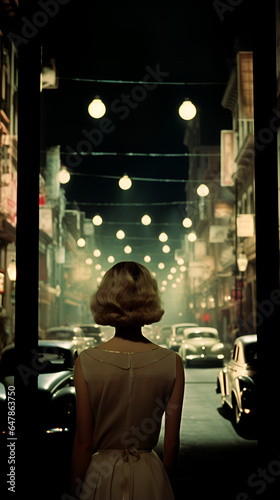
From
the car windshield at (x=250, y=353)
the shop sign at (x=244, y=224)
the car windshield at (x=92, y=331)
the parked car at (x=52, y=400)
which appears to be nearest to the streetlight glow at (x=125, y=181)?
the shop sign at (x=244, y=224)

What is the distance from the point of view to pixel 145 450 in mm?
2859

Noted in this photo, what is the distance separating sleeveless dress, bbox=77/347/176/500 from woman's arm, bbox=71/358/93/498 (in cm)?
3

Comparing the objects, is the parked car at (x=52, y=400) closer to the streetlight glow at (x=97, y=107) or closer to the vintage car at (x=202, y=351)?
the streetlight glow at (x=97, y=107)

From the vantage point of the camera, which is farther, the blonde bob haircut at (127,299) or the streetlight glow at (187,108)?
the streetlight glow at (187,108)

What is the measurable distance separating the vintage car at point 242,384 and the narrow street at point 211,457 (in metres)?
0.39

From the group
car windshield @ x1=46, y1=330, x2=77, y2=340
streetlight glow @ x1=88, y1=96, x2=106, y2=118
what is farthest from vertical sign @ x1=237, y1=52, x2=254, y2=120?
streetlight glow @ x1=88, y1=96, x2=106, y2=118

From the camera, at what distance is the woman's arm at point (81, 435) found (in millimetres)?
2818

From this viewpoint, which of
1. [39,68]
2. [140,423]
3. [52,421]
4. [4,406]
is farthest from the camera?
[52,421]

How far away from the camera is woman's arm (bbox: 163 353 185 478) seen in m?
2.89

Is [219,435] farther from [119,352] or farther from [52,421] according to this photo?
[119,352]

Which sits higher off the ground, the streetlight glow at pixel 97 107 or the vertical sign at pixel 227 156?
the vertical sign at pixel 227 156

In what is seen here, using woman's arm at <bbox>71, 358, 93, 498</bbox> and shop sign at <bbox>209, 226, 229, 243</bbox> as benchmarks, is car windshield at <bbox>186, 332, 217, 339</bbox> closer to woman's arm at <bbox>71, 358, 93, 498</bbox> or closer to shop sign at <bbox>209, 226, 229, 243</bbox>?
shop sign at <bbox>209, 226, 229, 243</bbox>

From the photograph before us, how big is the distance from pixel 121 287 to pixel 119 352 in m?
0.31

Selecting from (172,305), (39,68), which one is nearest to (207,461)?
(39,68)
